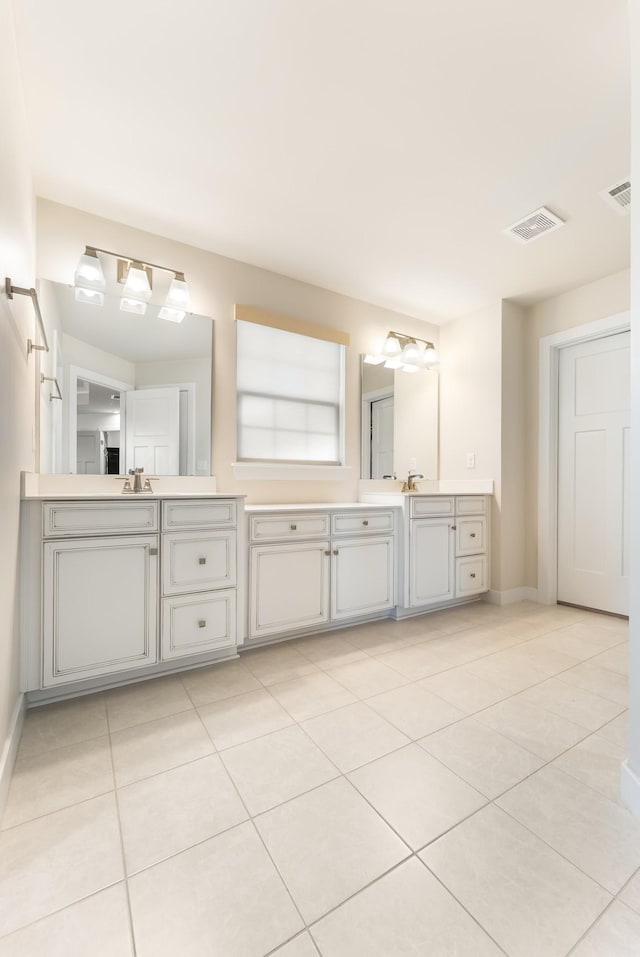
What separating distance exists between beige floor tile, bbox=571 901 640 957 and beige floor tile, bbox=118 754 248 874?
2.69ft

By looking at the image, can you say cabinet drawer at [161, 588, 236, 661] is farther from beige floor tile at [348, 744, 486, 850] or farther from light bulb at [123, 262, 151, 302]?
light bulb at [123, 262, 151, 302]

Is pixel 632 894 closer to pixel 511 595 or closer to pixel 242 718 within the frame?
pixel 242 718

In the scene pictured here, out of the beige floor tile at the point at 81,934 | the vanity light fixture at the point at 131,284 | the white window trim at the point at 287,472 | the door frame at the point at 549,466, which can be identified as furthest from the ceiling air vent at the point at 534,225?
the beige floor tile at the point at 81,934

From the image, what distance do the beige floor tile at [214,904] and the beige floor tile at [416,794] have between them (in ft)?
1.17

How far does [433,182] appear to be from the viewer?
199 cm

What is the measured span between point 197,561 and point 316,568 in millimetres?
733

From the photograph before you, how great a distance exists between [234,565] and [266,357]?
4.80 feet

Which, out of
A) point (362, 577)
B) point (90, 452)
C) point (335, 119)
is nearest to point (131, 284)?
point (90, 452)

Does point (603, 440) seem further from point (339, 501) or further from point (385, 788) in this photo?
point (385, 788)

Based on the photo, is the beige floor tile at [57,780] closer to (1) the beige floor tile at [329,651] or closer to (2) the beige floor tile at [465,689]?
(1) the beige floor tile at [329,651]

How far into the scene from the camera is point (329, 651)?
2303mm

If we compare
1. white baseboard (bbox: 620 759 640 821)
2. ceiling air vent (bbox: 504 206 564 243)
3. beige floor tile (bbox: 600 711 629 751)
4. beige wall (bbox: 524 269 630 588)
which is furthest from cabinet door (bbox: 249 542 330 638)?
ceiling air vent (bbox: 504 206 564 243)

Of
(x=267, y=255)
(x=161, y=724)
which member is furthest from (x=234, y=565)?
(x=267, y=255)

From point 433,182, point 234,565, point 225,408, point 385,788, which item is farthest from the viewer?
point 225,408
